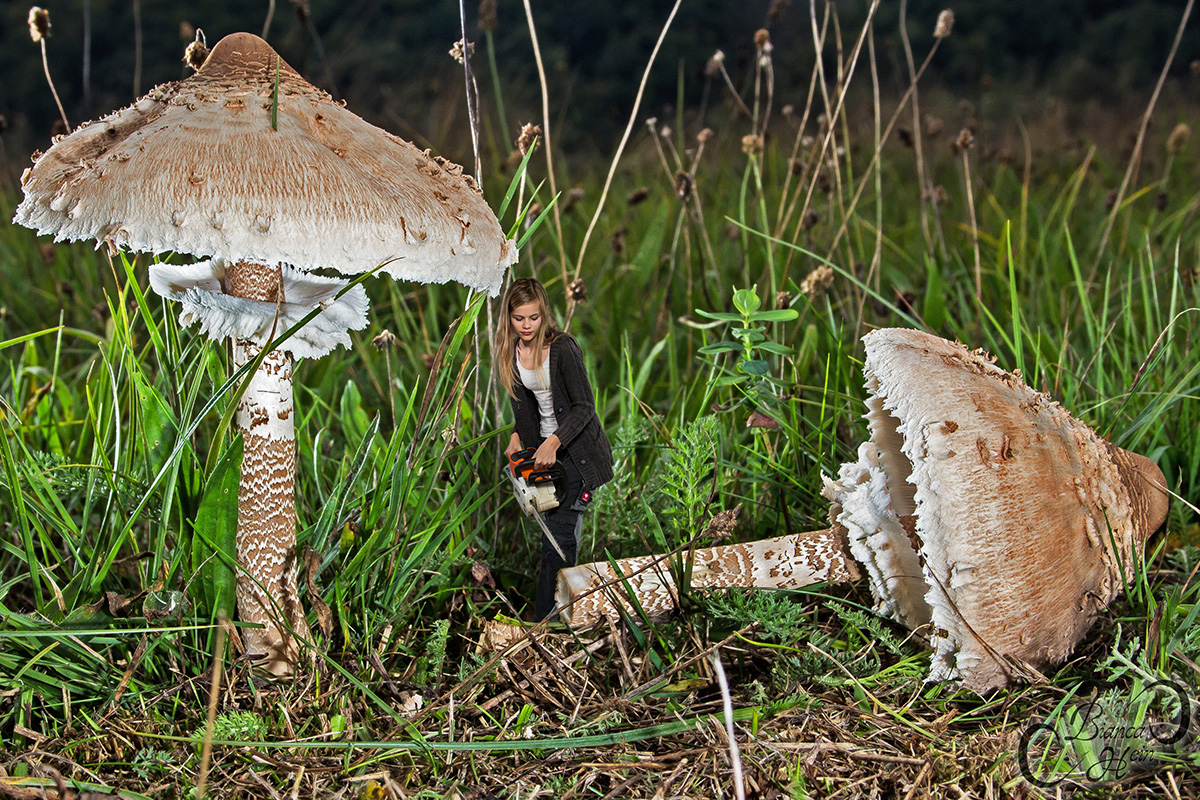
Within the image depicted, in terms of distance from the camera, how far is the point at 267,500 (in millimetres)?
1823

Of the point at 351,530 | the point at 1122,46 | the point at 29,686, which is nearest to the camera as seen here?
the point at 29,686

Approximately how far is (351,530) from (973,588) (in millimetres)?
1510

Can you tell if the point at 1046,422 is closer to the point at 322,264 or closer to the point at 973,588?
the point at 973,588

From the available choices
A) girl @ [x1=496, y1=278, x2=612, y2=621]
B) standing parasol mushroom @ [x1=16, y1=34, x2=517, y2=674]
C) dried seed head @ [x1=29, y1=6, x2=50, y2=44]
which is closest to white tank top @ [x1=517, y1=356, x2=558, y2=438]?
girl @ [x1=496, y1=278, x2=612, y2=621]

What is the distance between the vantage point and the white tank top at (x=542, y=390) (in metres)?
1.93

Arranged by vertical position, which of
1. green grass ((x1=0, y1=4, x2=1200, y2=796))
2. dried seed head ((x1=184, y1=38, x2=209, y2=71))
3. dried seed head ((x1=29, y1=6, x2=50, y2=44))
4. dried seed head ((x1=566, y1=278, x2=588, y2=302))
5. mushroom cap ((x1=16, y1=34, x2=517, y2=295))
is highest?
dried seed head ((x1=29, y1=6, x2=50, y2=44))

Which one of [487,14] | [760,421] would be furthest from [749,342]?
[487,14]

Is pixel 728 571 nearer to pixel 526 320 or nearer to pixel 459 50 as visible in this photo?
pixel 526 320

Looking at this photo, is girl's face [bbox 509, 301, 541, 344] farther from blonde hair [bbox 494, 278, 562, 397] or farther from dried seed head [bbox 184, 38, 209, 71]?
dried seed head [bbox 184, 38, 209, 71]

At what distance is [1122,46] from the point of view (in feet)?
43.6

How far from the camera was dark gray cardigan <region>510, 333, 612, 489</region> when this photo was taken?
75.3 inches

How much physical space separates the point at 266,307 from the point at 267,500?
43cm

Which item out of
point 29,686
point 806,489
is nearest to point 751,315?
point 806,489

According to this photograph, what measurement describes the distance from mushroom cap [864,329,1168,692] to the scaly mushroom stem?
1.31 meters
